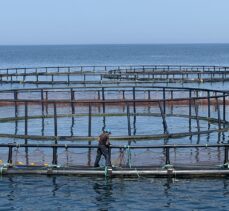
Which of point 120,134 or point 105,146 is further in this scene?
point 120,134

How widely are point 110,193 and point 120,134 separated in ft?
53.5

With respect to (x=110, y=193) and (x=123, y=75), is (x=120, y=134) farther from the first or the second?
(x=123, y=75)

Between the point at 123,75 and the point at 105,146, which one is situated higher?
the point at 123,75

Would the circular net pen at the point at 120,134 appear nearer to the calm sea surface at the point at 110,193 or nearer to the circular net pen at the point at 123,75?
the calm sea surface at the point at 110,193

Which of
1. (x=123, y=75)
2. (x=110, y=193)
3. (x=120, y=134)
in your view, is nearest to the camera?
(x=110, y=193)

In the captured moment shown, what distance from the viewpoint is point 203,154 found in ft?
95.1

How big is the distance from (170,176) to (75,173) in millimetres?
4469

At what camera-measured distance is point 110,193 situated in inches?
910

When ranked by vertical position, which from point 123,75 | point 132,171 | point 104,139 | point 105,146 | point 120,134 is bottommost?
point 132,171

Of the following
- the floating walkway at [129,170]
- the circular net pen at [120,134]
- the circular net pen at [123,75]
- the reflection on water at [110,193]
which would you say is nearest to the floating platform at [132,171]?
the floating walkway at [129,170]

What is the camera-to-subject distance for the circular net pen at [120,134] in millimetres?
27016

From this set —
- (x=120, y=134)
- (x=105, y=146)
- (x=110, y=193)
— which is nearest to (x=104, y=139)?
(x=105, y=146)

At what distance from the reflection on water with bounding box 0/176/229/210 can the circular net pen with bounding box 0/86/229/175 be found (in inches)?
51.2

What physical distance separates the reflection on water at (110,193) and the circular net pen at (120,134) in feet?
4.27
